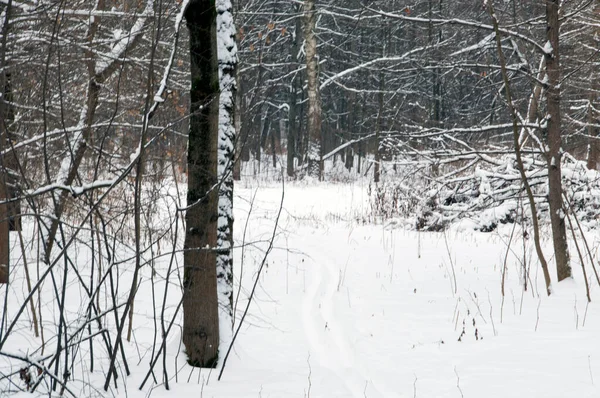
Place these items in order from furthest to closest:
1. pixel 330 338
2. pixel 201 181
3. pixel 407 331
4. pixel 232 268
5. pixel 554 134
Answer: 1. pixel 554 134
2. pixel 407 331
3. pixel 330 338
4. pixel 232 268
5. pixel 201 181

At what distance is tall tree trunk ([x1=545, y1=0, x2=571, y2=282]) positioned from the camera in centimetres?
599

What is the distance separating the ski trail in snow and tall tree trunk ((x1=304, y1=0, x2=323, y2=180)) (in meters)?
14.7

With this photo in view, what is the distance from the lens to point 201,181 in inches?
148

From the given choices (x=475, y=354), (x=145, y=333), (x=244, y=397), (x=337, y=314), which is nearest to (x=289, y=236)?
(x=337, y=314)

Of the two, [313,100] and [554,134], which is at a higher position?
[313,100]

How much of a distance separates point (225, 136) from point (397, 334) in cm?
232

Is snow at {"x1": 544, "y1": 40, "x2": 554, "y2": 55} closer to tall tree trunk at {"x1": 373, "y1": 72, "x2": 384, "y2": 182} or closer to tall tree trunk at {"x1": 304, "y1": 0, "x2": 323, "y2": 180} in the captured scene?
tall tree trunk at {"x1": 373, "y1": 72, "x2": 384, "y2": 182}

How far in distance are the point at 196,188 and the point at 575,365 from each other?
288 centimetres

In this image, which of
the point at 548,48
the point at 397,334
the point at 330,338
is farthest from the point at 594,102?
the point at 330,338

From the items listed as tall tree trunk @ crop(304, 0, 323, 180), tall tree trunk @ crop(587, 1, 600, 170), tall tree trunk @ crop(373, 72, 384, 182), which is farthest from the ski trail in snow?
A: tall tree trunk @ crop(304, 0, 323, 180)

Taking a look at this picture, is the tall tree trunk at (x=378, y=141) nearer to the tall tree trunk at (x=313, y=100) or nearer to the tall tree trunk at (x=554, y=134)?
the tall tree trunk at (x=554, y=134)

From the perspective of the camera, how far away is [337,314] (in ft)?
18.7

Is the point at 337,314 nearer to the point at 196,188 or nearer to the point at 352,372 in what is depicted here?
the point at 352,372

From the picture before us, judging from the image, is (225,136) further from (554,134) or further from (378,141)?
(378,141)
